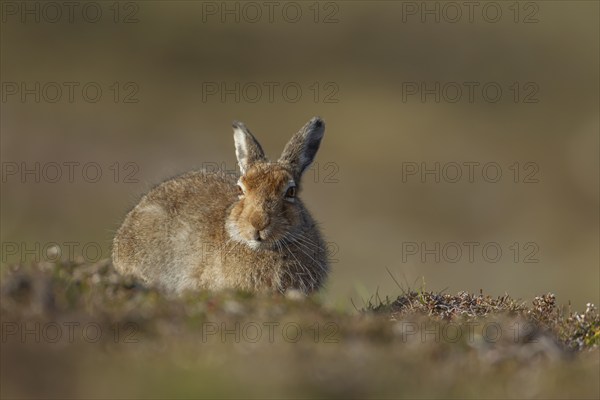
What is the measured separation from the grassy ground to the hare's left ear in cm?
288

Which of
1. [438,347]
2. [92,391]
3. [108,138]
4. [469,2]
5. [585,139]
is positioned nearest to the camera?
[92,391]

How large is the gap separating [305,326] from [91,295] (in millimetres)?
1830

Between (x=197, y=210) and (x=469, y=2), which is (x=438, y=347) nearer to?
(x=197, y=210)

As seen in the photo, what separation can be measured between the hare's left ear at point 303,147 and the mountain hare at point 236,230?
0.01 meters

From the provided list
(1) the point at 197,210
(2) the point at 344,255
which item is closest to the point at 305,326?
(1) the point at 197,210

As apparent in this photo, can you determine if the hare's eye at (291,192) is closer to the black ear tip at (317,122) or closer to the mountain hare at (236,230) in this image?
the mountain hare at (236,230)

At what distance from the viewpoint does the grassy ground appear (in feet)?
22.7

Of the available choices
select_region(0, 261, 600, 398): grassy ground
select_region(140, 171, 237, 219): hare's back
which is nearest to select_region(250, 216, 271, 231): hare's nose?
select_region(140, 171, 237, 219): hare's back

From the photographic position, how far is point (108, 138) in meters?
43.1

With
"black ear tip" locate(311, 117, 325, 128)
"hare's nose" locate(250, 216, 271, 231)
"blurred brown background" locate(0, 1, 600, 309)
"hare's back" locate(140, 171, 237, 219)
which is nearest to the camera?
"hare's nose" locate(250, 216, 271, 231)

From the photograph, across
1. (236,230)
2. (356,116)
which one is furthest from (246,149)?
(356,116)

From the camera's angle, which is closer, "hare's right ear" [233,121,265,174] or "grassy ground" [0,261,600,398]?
"grassy ground" [0,261,600,398]

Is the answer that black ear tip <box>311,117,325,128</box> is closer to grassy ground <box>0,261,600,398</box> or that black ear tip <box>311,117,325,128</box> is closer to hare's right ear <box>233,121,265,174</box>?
hare's right ear <box>233,121,265,174</box>

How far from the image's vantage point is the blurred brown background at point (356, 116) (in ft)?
116
